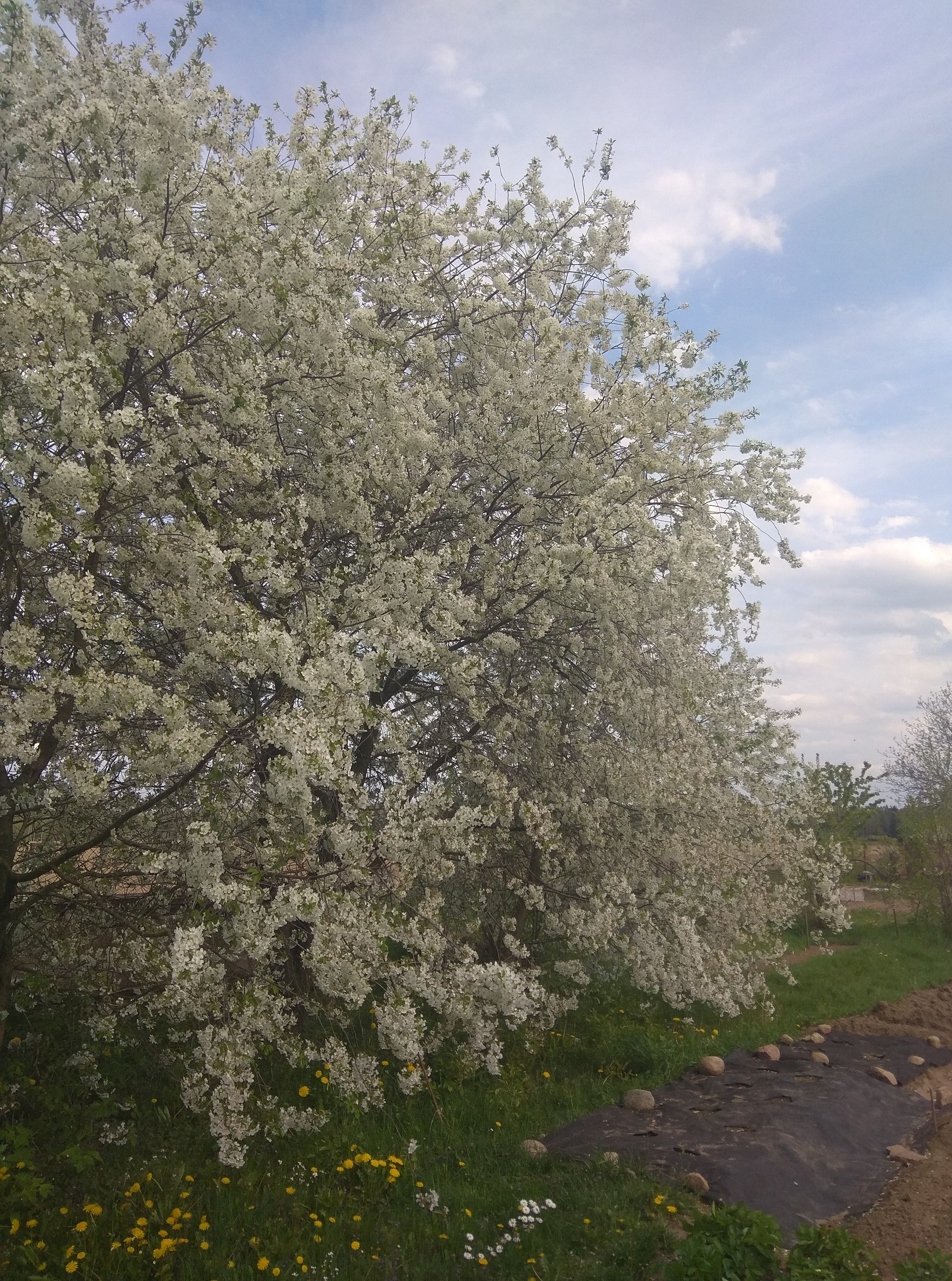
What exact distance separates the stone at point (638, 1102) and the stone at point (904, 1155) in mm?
1995

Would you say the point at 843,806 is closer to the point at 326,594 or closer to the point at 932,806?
the point at 932,806

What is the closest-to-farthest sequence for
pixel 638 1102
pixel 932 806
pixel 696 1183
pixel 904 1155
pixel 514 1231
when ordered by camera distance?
pixel 514 1231, pixel 696 1183, pixel 904 1155, pixel 638 1102, pixel 932 806

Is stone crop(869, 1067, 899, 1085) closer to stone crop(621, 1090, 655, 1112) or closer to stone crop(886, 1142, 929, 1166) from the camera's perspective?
stone crop(886, 1142, 929, 1166)

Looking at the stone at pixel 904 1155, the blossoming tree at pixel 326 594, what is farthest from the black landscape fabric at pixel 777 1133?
the blossoming tree at pixel 326 594

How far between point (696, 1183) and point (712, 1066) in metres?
2.82

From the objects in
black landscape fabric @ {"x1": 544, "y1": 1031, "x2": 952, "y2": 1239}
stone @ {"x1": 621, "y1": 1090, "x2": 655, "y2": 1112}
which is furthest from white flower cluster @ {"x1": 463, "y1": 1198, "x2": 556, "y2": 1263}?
stone @ {"x1": 621, "y1": 1090, "x2": 655, "y2": 1112}

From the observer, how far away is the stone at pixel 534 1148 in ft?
22.2

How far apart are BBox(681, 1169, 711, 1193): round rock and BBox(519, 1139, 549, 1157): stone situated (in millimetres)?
1103

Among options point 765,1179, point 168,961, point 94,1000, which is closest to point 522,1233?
point 765,1179

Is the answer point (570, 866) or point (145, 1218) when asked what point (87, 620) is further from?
point (570, 866)

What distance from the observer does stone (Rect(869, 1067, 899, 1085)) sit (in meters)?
9.33

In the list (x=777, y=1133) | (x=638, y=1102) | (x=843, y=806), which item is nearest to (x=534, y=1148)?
(x=638, y=1102)

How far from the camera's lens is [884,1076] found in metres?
9.39

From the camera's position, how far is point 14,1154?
17.9 feet
